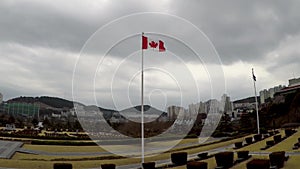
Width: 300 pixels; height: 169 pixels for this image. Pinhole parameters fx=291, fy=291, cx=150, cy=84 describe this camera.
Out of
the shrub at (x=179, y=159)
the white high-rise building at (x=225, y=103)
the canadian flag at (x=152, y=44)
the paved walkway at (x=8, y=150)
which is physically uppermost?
the canadian flag at (x=152, y=44)

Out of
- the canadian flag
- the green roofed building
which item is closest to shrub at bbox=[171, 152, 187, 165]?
the canadian flag

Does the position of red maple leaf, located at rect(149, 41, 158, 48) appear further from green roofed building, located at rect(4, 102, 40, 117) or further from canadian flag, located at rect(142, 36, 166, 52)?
green roofed building, located at rect(4, 102, 40, 117)

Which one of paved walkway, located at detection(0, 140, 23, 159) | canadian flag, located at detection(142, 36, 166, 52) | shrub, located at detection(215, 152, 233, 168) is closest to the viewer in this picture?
shrub, located at detection(215, 152, 233, 168)

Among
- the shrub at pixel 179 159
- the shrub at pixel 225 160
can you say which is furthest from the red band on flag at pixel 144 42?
the shrub at pixel 225 160

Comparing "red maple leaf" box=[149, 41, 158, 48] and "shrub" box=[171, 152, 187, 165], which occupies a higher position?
"red maple leaf" box=[149, 41, 158, 48]

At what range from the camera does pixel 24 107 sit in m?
104

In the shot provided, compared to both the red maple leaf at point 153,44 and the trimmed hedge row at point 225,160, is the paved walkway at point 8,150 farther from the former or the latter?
the trimmed hedge row at point 225,160

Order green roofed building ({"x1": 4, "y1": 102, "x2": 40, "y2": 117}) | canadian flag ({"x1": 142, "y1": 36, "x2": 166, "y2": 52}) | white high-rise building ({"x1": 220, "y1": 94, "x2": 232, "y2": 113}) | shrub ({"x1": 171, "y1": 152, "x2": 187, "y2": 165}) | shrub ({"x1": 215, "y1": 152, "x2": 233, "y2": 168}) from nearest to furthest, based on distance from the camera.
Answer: shrub ({"x1": 215, "y1": 152, "x2": 233, "y2": 168}) → shrub ({"x1": 171, "y1": 152, "x2": 187, "y2": 165}) → canadian flag ({"x1": 142, "y1": 36, "x2": 166, "y2": 52}) → white high-rise building ({"x1": 220, "y1": 94, "x2": 232, "y2": 113}) → green roofed building ({"x1": 4, "y1": 102, "x2": 40, "y2": 117})

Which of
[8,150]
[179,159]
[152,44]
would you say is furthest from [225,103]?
[179,159]

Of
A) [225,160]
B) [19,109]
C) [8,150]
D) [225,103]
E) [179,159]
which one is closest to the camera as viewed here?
[225,160]

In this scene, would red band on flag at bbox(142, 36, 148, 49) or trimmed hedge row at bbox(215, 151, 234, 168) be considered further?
red band on flag at bbox(142, 36, 148, 49)

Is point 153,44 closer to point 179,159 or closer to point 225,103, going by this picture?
point 179,159

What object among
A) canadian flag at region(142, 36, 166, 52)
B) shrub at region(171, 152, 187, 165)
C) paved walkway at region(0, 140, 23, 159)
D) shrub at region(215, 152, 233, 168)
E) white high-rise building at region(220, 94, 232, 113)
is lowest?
paved walkway at region(0, 140, 23, 159)

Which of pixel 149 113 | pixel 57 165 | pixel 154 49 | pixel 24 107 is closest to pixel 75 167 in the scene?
pixel 57 165
